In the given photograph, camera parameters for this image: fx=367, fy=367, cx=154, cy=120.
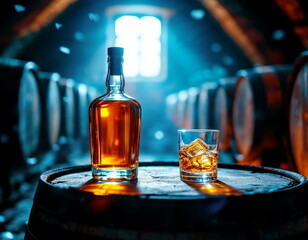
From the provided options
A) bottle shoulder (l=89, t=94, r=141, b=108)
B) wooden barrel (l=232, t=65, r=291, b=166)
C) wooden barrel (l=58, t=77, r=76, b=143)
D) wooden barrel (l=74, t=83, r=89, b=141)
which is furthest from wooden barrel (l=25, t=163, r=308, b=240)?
wooden barrel (l=74, t=83, r=89, b=141)

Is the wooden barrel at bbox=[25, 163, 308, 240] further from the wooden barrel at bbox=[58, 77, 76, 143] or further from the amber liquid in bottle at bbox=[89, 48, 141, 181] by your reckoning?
the wooden barrel at bbox=[58, 77, 76, 143]

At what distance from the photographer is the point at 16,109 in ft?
8.90

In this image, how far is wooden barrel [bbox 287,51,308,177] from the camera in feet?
7.02

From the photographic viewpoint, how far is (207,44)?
10.5 metres

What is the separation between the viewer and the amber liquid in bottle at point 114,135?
3.31 ft

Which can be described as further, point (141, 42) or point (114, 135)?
point (141, 42)

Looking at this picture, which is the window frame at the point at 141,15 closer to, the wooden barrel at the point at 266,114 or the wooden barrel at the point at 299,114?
the wooden barrel at the point at 266,114

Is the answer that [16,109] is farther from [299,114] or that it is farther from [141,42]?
[141,42]

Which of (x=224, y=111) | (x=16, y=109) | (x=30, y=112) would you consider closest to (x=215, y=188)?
(x=16, y=109)

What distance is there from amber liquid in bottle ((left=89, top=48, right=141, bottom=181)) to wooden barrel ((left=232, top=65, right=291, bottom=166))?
1744 millimetres

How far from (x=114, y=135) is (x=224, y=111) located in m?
2.67

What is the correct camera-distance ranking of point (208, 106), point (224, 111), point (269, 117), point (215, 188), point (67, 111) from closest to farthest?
1. point (215, 188)
2. point (269, 117)
3. point (224, 111)
4. point (208, 106)
5. point (67, 111)

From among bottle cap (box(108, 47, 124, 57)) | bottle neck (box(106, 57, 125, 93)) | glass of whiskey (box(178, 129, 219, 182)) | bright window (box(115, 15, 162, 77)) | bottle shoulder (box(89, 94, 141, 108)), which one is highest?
bright window (box(115, 15, 162, 77))

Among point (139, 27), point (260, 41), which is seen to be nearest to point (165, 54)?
point (139, 27)
